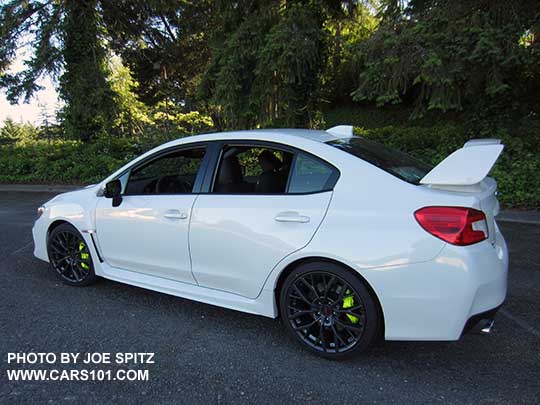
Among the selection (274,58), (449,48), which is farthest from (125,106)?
(449,48)

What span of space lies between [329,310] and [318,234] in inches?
21.2

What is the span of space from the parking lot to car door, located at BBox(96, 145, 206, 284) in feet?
1.38

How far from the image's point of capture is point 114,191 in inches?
143

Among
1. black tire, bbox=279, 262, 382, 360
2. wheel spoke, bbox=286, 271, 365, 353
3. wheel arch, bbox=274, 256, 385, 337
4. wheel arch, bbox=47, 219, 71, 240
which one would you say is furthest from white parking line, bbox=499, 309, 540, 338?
wheel arch, bbox=47, 219, 71, 240

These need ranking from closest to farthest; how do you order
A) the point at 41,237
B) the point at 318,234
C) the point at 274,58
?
the point at 318,234, the point at 41,237, the point at 274,58

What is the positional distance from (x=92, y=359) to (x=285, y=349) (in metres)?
1.37


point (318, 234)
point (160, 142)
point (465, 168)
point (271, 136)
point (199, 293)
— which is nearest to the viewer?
point (465, 168)

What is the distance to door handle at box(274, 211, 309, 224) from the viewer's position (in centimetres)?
267

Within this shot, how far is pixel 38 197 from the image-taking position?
10.3 m

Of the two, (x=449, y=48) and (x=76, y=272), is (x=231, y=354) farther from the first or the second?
(x=449, y=48)

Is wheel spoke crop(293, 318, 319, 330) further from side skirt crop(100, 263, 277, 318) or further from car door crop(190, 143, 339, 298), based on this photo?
car door crop(190, 143, 339, 298)

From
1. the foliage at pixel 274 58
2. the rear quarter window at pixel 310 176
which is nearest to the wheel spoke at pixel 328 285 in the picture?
the rear quarter window at pixel 310 176

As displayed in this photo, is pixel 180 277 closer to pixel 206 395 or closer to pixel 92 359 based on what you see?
pixel 92 359

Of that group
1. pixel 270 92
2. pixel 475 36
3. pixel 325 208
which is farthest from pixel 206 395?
pixel 270 92
